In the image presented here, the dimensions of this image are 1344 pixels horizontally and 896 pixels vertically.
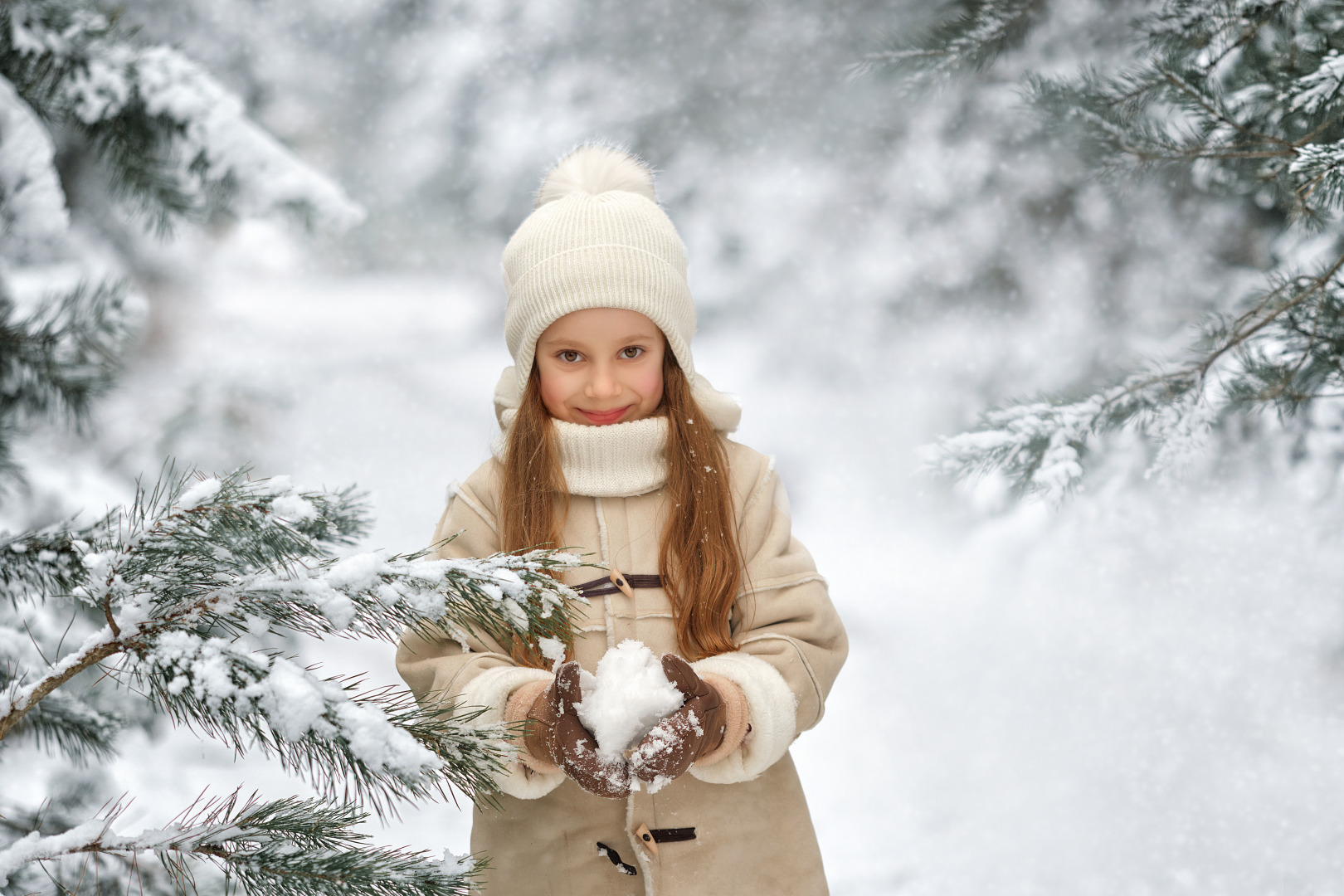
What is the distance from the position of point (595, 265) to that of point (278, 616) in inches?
21.7

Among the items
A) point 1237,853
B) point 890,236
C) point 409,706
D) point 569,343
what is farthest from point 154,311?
point 1237,853

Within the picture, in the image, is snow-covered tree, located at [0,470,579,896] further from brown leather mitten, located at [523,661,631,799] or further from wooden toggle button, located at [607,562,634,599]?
wooden toggle button, located at [607,562,634,599]

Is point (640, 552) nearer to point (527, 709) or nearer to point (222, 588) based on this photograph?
point (527, 709)

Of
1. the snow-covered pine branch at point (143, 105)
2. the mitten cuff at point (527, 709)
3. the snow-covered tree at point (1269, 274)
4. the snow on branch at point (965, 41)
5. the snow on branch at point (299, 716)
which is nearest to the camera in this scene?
the snow on branch at point (299, 716)

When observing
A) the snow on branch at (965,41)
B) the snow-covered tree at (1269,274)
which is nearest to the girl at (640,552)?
the snow-covered tree at (1269,274)

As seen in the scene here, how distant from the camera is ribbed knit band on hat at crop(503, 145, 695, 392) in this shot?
1021mm

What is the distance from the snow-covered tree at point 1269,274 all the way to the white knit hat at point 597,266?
0.51 metres

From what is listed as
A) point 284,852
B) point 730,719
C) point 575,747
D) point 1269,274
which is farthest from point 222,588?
point 1269,274

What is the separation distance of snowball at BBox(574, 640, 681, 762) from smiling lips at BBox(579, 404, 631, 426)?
0.29 meters

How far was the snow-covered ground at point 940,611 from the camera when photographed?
1753mm

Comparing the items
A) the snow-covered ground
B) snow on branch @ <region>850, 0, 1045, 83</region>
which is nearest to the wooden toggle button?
the snow-covered ground

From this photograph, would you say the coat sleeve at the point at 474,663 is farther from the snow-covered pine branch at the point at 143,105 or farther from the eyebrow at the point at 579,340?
the snow-covered pine branch at the point at 143,105

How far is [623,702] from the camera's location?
83cm

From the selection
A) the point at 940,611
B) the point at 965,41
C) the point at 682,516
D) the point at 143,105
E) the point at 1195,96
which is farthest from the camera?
the point at 940,611
